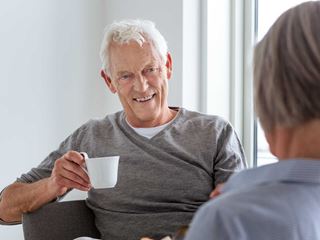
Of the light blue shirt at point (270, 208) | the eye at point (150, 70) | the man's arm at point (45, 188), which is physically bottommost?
the man's arm at point (45, 188)

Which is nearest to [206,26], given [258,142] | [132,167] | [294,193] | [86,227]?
[258,142]

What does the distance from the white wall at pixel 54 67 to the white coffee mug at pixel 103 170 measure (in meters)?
0.88

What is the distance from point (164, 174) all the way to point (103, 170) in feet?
1.12

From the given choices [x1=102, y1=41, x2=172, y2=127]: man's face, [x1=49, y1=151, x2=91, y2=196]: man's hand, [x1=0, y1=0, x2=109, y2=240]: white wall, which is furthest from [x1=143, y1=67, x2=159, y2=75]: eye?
[x1=0, y1=0, x2=109, y2=240]: white wall

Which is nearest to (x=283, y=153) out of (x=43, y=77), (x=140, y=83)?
(x=140, y=83)

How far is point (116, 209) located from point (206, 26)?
3.07ft

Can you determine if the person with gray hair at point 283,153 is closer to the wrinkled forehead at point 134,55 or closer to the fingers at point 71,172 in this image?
the fingers at point 71,172

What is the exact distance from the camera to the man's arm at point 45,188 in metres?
1.54

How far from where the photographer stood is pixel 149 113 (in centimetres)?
176

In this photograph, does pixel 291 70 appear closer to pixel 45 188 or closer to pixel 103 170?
pixel 103 170

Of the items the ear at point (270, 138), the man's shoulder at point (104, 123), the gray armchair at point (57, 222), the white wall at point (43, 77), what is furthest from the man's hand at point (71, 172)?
the ear at point (270, 138)

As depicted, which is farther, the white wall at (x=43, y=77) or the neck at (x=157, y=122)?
the white wall at (x=43, y=77)

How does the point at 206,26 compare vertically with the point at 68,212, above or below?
above

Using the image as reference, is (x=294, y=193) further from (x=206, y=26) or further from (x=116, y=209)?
(x=206, y=26)
